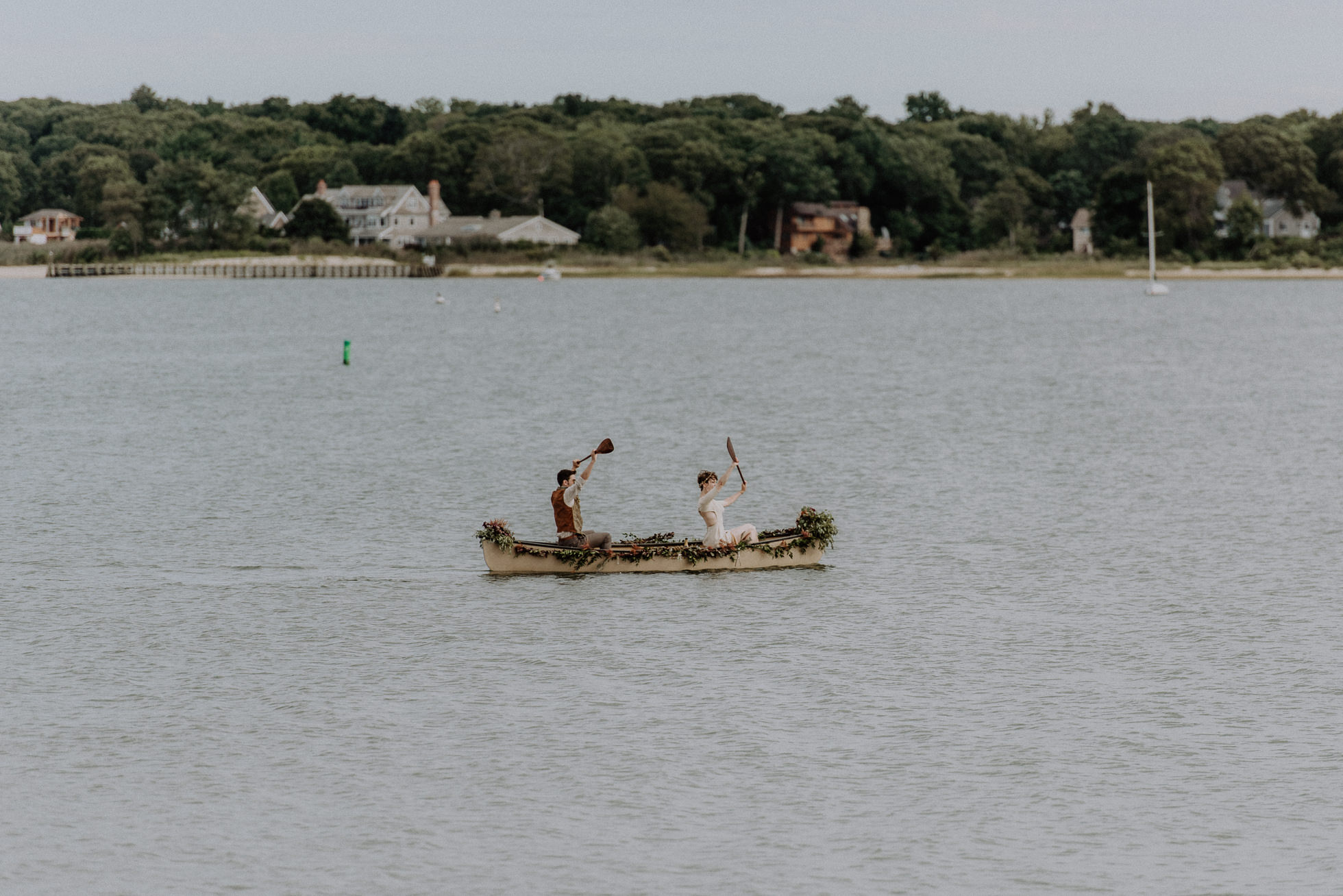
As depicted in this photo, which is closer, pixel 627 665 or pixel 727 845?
pixel 727 845

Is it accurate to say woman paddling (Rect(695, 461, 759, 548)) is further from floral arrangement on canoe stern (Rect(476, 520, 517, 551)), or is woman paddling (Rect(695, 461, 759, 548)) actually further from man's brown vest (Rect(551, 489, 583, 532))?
floral arrangement on canoe stern (Rect(476, 520, 517, 551))

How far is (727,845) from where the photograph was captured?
16859mm

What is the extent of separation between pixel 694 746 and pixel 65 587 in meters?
14.8

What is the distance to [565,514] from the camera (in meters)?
29.4

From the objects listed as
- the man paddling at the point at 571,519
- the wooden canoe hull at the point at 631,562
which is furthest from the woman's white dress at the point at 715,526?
the man paddling at the point at 571,519

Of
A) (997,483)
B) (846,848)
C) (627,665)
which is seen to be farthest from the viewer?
(997,483)

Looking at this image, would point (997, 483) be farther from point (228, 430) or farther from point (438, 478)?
point (228, 430)

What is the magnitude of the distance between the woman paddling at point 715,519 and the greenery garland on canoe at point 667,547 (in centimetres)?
14

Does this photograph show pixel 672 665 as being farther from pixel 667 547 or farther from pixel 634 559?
pixel 634 559

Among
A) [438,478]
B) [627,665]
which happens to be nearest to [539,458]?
[438,478]

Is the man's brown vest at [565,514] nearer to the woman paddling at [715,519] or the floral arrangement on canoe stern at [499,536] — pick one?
the floral arrangement on canoe stern at [499,536]

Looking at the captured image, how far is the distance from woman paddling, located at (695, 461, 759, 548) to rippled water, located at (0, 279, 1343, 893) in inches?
34.5

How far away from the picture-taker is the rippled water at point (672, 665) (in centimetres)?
1683

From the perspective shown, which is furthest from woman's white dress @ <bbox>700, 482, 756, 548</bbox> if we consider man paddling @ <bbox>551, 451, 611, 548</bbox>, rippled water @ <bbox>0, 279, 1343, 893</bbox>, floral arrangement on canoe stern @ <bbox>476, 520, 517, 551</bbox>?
floral arrangement on canoe stern @ <bbox>476, 520, 517, 551</bbox>
